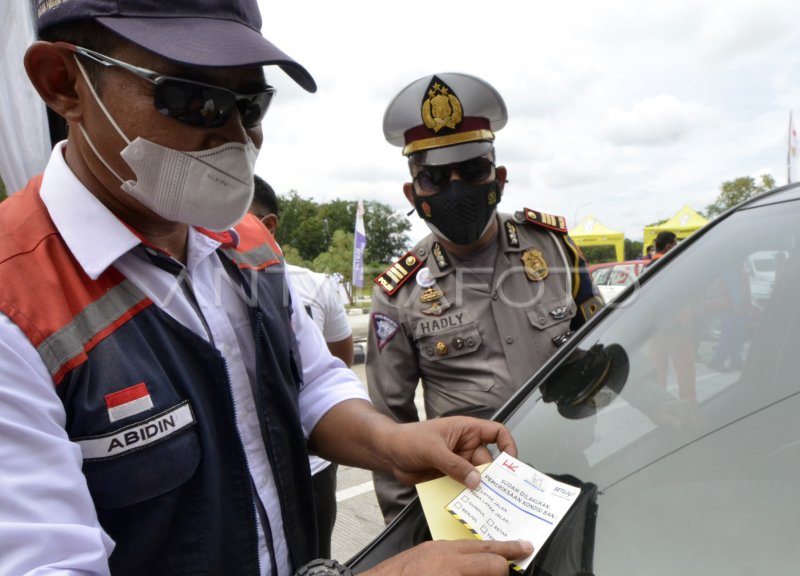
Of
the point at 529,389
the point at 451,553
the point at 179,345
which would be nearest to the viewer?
the point at 451,553

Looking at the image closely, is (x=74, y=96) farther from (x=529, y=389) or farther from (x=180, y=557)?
(x=529, y=389)

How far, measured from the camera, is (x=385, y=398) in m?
2.12

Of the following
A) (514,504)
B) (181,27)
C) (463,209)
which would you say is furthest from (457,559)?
(463,209)

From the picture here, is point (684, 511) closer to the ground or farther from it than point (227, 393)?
closer to the ground

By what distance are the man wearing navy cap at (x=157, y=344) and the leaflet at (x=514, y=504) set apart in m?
0.04

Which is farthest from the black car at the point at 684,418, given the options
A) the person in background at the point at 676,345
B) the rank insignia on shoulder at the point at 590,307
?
the rank insignia on shoulder at the point at 590,307

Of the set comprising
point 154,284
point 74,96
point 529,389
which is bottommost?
point 529,389

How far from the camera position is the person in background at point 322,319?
2.42 meters

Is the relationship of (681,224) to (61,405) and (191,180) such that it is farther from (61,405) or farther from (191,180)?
(61,405)

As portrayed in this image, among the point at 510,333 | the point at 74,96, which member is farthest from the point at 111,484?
the point at 510,333

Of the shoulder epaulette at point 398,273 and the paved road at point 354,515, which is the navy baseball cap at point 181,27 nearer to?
the shoulder epaulette at point 398,273

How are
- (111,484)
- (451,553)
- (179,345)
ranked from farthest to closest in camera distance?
(179,345) → (111,484) → (451,553)

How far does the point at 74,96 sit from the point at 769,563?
135 cm

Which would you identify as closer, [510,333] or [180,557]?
[180,557]
